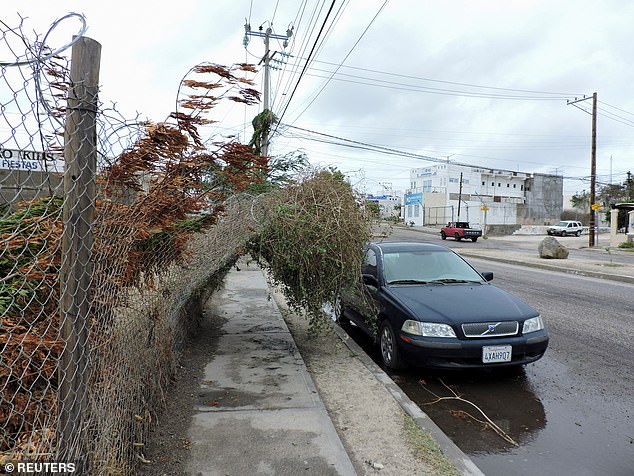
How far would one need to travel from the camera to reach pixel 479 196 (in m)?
66.0

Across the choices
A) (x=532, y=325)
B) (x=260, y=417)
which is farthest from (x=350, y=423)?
(x=532, y=325)

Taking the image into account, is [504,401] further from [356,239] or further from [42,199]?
[42,199]

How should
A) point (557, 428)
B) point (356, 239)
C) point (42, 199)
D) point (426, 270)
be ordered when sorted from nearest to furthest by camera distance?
1. point (42, 199)
2. point (557, 428)
3. point (356, 239)
4. point (426, 270)

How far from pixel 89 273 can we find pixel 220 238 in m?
2.89

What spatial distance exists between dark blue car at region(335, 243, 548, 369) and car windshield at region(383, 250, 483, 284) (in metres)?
0.01

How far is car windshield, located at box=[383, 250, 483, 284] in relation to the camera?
6199 mm

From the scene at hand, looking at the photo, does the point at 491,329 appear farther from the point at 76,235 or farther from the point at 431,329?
the point at 76,235

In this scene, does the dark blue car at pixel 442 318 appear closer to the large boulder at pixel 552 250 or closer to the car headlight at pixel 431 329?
the car headlight at pixel 431 329

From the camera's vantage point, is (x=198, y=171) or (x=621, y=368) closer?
(x=198, y=171)

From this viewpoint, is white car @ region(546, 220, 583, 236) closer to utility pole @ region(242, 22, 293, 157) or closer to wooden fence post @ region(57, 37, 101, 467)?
utility pole @ region(242, 22, 293, 157)

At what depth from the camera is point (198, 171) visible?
299 centimetres

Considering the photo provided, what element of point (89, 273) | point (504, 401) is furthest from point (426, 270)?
point (89, 273)

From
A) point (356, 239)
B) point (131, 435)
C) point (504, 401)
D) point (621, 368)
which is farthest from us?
point (621, 368)

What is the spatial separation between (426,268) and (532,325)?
165 cm
